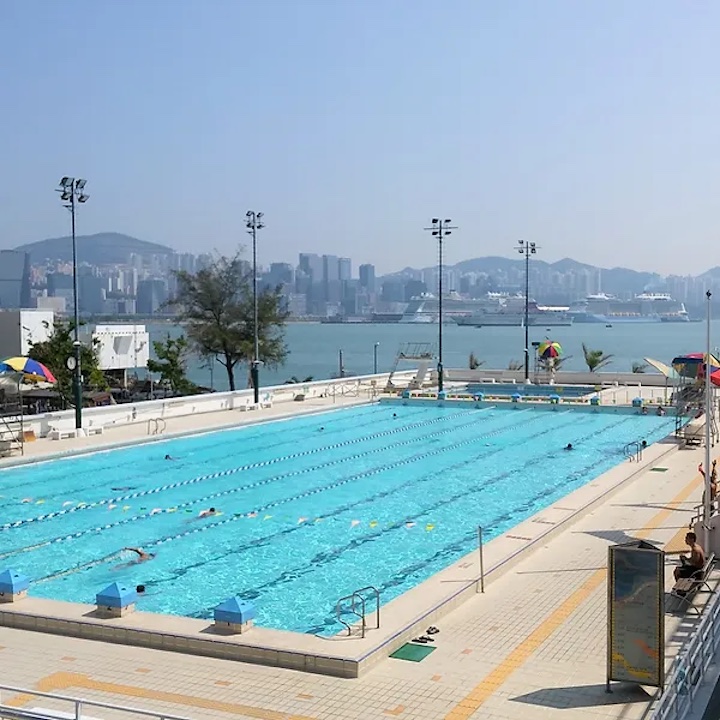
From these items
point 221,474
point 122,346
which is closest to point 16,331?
point 122,346

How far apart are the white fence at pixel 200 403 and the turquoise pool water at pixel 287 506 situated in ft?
8.77

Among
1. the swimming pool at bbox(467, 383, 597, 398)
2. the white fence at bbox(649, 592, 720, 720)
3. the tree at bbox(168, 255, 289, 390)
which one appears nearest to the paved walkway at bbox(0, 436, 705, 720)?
the white fence at bbox(649, 592, 720, 720)

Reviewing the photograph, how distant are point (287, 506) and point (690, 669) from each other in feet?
32.6

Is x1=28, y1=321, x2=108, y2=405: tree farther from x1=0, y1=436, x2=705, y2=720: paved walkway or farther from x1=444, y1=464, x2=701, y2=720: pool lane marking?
x1=444, y1=464, x2=701, y2=720: pool lane marking

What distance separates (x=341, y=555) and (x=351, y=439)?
11.4m

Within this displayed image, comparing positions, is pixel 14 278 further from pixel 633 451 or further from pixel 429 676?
pixel 429 676

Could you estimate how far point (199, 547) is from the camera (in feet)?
45.2

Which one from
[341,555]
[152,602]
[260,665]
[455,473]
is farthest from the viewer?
[455,473]

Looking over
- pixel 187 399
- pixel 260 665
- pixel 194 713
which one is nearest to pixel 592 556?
pixel 260 665

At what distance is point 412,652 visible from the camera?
8.33 m

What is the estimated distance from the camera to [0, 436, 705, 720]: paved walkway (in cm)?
706

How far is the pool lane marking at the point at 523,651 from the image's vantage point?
23.1 feet

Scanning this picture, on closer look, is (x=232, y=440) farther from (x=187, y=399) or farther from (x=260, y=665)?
(x=260, y=665)

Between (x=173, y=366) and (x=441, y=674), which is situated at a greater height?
(x=173, y=366)
